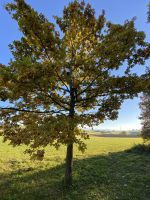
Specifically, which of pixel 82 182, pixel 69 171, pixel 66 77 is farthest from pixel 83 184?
pixel 66 77

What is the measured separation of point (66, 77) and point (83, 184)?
4.99 m

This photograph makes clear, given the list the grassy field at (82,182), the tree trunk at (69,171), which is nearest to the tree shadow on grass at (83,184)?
the grassy field at (82,182)

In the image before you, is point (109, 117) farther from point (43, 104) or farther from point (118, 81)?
point (43, 104)

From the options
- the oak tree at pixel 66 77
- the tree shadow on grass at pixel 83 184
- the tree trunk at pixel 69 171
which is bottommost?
the tree shadow on grass at pixel 83 184

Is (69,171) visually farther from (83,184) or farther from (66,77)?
(66,77)

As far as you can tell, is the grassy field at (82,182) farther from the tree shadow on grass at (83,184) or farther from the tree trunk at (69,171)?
the tree trunk at (69,171)

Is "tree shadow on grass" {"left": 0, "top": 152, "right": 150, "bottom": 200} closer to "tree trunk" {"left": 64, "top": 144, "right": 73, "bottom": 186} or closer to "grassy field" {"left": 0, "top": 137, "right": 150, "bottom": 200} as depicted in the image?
"grassy field" {"left": 0, "top": 137, "right": 150, "bottom": 200}

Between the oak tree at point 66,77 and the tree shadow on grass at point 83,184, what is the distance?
98cm

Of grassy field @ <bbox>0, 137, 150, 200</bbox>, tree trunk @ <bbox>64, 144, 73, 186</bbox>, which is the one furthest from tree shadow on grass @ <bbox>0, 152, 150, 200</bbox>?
tree trunk @ <bbox>64, 144, 73, 186</bbox>

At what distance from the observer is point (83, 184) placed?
11.1 meters

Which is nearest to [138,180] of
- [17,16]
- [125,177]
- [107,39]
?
[125,177]

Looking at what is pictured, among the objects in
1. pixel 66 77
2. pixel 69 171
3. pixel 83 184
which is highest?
pixel 66 77

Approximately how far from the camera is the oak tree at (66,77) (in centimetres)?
899

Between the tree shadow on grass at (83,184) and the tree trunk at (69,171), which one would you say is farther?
the tree trunk at (69,171)
